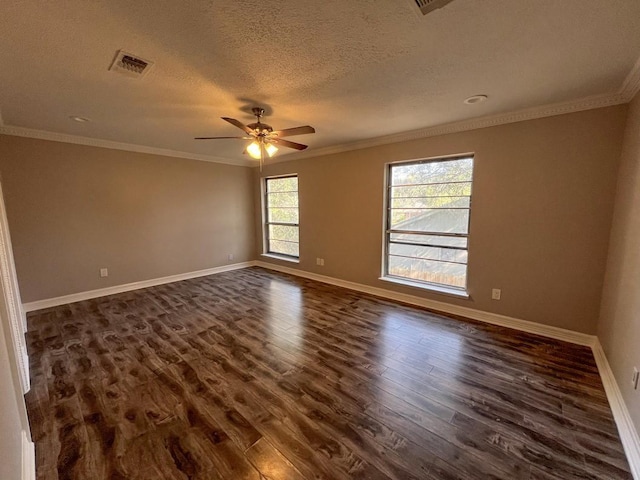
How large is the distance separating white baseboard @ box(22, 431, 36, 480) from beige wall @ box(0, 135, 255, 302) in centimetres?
312

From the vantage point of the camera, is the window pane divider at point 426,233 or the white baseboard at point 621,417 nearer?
the white baseboard at point 621,417

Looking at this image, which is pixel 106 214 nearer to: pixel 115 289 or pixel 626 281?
pixel 115 289

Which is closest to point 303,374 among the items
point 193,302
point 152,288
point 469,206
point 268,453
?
point 268,453

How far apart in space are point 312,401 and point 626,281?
8.22ft

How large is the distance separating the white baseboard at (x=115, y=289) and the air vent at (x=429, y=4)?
516cm

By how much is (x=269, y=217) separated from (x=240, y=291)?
2249 millimetres

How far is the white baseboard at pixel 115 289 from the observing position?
3.60 meters

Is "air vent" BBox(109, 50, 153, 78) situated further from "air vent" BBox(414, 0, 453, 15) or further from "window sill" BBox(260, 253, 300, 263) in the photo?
"window sill" BBox(260, 253, 300, 263)

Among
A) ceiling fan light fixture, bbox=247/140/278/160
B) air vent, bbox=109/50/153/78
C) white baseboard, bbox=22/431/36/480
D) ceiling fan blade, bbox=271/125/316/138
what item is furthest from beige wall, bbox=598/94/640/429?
air vent, bbox=109/50/153/78

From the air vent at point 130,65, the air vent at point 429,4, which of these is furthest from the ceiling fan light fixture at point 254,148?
the air vent at point 429,4

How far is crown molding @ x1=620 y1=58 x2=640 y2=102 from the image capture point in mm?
1911

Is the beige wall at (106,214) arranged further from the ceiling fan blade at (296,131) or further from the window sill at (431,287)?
the window sill at (431,287)

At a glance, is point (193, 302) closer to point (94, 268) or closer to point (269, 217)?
point (94, 268)

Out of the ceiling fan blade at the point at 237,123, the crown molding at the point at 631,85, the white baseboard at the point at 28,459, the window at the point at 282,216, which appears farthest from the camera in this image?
the window at the point at 282,216
